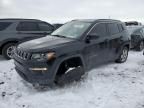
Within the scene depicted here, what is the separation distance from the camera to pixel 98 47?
243 inches

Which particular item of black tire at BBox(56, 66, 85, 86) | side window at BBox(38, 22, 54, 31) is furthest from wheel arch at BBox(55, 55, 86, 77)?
side window at BBox(38, 22, 54, 31)

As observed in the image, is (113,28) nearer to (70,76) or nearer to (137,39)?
(70,76)

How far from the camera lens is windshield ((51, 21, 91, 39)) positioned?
231 inches

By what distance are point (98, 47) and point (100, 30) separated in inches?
27.3

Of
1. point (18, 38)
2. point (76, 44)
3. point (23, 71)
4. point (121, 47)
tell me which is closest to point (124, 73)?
point (121, 47)

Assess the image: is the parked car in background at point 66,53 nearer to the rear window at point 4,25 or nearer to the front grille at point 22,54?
the front grille at point 22,54

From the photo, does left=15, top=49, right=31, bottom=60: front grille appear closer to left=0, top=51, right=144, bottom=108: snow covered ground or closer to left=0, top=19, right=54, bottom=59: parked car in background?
left=0, top=51, right=144, bottom=108: snow covered ground

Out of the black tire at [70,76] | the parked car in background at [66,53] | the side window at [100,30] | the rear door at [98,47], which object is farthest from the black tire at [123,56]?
the black tire at [70,76]

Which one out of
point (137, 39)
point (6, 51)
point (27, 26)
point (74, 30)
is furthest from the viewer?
point (137, 39)

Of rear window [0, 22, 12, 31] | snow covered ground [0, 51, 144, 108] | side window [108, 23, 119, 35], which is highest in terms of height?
rear window [0, 22, 12, 31]

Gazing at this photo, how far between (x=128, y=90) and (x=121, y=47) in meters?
2.84

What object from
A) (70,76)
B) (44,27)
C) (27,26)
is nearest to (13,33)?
(27,26)

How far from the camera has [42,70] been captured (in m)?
4.73

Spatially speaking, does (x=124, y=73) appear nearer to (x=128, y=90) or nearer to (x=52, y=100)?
(x=128, y=90)
